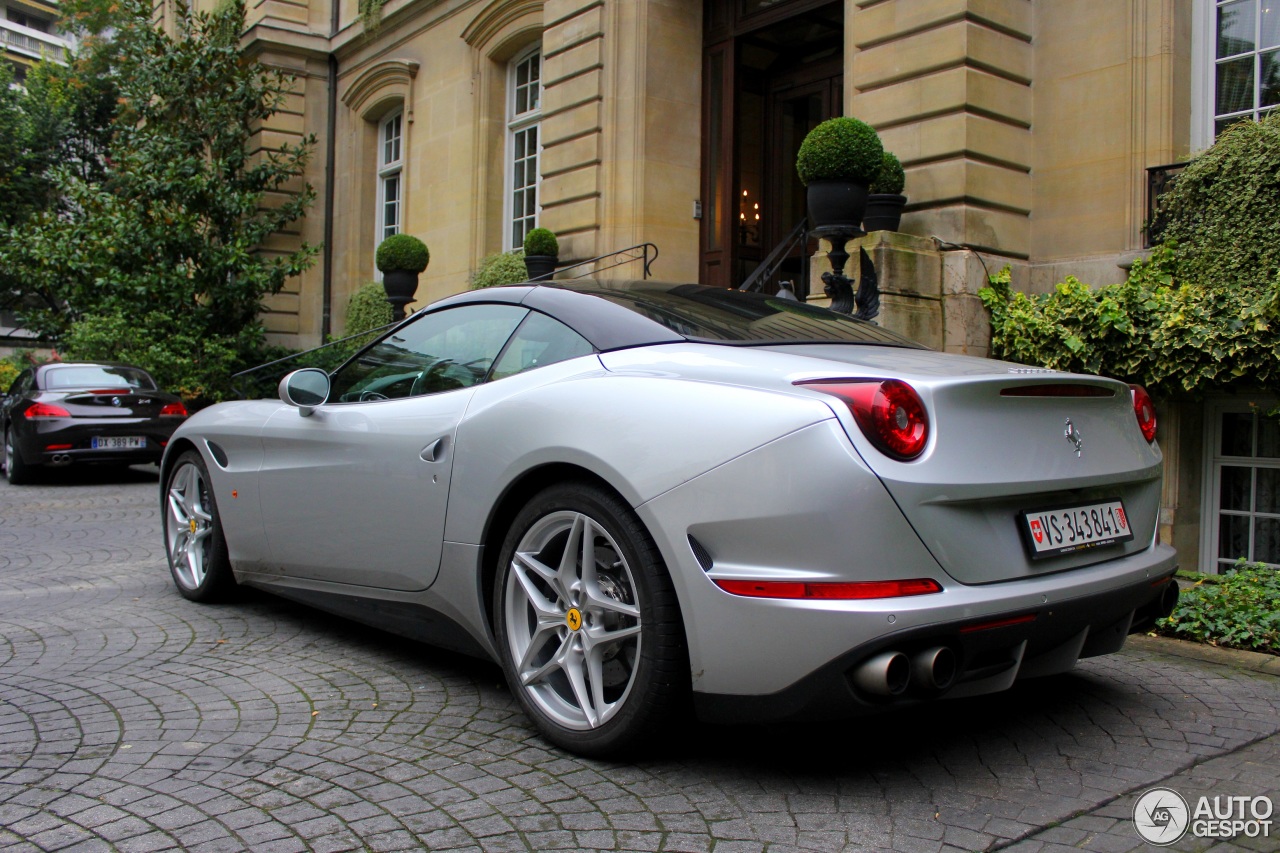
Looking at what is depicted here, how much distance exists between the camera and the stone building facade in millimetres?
8531

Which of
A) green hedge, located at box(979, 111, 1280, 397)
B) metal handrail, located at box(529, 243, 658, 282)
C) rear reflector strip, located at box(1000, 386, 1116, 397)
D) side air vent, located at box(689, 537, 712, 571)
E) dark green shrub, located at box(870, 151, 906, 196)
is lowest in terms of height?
side air vent, located at box(689, 537, 712, 571)

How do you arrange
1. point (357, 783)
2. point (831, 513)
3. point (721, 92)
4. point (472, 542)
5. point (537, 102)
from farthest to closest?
1. point (537, 102)
2. point (721, 92)
3. point (472, 542)
4. point (357, 783)
5. point (831, 513)

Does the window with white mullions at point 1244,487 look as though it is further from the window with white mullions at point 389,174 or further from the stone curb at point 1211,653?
the window with white mullions at point 389,174

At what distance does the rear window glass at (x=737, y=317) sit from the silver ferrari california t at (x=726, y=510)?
2 centimetres

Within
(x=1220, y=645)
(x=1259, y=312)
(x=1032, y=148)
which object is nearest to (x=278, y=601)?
(x=1220, y=645)

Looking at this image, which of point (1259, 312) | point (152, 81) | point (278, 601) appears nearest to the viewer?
point (278, 601)

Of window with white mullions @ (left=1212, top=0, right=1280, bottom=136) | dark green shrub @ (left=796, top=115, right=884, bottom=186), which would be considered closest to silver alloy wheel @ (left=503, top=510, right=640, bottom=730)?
dark green shrub @ (left=796, top=115, right=884, bottom=186)

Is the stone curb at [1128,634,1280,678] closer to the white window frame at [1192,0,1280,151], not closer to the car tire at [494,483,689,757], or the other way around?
the car tire at [494,483,689,757]

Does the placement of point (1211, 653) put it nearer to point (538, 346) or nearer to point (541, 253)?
point (538, 346)

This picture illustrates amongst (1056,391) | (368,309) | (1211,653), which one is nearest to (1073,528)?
(1056,391)

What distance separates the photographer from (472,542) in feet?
11.1

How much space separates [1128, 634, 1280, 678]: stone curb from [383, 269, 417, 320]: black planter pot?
1226 centimetres

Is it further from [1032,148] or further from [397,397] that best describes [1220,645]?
[1032,148]

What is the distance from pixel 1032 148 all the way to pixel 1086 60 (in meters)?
0.84
